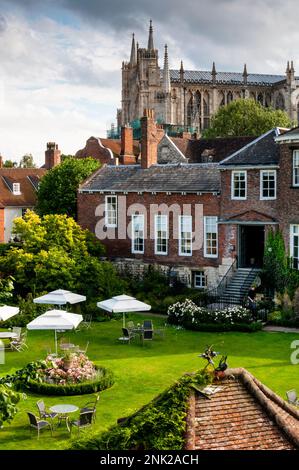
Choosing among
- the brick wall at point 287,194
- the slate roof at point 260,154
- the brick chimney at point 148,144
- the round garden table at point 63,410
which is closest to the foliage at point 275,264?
the brick wall at point 287,194

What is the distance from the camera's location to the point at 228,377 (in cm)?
1295

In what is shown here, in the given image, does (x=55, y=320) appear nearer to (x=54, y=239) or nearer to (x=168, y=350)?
(x=168, y=350)

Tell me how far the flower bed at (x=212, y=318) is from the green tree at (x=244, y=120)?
48715 millimetres

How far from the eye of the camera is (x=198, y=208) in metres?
42.3

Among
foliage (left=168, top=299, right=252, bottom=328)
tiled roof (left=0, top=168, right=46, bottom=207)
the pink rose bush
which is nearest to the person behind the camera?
the pink rose bush

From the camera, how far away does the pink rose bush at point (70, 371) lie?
79.7 feet

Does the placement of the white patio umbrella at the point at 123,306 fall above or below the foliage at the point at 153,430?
below

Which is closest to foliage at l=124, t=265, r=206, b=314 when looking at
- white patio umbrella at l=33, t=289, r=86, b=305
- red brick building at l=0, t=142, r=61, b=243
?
white patio umbrella at l=33, t=289, r=86, b=305

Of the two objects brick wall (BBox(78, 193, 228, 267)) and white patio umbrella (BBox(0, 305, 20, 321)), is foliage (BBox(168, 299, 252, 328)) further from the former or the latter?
white patio umbrella (BBox(0, 305, 20, 321))

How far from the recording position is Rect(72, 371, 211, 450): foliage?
11.3m

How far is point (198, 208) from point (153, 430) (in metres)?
31.4

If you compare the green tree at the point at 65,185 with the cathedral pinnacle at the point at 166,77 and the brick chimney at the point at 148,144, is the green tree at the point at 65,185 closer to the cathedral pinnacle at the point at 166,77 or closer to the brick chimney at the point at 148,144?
the brick chimney at the point at 148,144

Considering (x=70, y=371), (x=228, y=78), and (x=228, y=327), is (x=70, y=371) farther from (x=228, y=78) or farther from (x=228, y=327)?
(x=228, y=78)

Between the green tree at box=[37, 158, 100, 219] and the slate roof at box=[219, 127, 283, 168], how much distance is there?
53.2 feet
